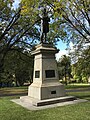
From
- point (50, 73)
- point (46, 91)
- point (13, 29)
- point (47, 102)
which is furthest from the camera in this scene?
point (13, 29)

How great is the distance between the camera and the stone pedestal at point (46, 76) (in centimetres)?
1116

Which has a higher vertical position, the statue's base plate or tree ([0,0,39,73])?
tree ([0,0,39,73])

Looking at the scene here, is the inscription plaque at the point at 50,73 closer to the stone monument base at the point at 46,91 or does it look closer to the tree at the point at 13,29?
the stone monument base at the point at 46,91

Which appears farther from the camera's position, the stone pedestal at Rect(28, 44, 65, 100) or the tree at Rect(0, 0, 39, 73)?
the tree at Rect(0, 0, 39, 73)

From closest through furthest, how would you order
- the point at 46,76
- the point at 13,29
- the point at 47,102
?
the point at 47,102 → the point at 46,76 → the point at 13,29


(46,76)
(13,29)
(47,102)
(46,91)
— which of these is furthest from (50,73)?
(13,29)

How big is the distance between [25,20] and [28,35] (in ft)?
9.70

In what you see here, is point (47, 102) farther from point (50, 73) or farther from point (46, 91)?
point (50, 73)

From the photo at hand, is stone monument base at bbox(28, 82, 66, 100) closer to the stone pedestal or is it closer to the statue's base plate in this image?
the stone pedestal

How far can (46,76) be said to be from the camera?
37.9ft

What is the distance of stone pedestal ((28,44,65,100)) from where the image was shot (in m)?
11.2

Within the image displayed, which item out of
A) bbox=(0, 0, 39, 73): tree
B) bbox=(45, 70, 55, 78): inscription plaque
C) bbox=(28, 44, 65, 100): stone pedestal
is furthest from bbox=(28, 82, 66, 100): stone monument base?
bbox=(0, 0, 39, 73): tree

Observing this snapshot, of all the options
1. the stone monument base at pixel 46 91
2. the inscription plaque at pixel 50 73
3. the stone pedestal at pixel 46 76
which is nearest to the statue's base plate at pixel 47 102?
the stone monument base at pixel 46 91

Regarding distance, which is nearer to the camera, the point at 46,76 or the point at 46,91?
→ the point at 46,91
